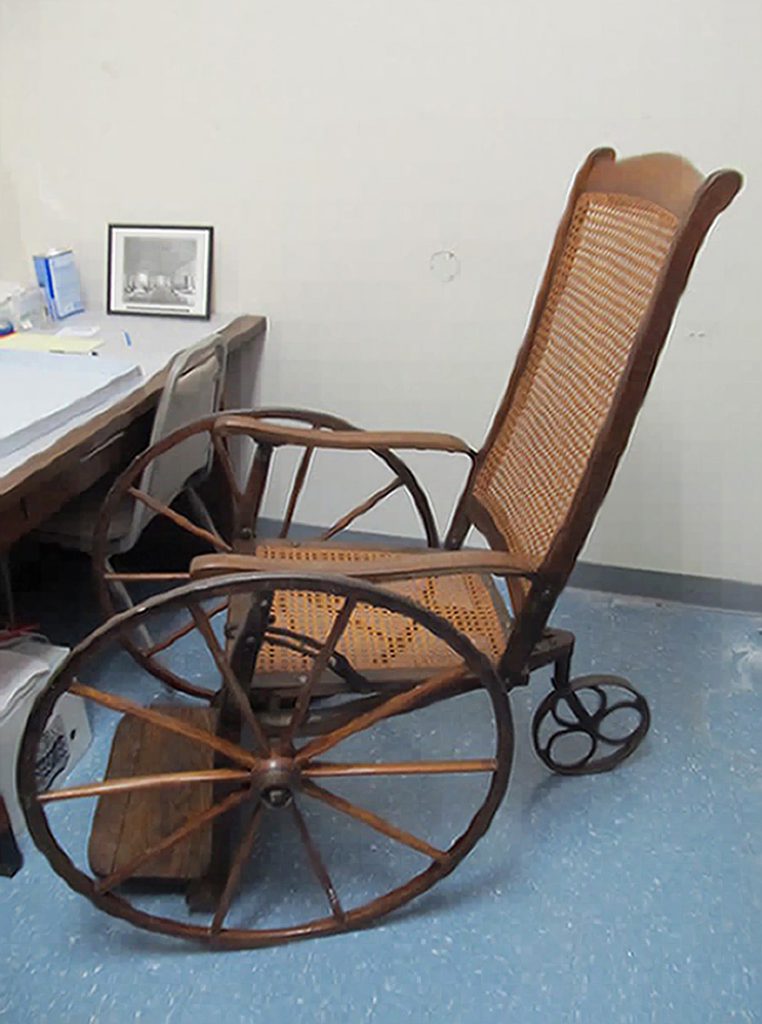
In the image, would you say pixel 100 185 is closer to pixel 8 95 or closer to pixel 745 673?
pixel 8 95

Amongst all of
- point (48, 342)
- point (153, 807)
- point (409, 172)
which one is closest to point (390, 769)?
point (153, 807)

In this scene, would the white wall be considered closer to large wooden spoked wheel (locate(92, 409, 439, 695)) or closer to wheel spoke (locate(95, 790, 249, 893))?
large wooden spoked wheel (locate(92, 409, 439, 695))

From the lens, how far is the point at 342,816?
152 centimetres

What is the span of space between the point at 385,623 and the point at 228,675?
36 centimetres

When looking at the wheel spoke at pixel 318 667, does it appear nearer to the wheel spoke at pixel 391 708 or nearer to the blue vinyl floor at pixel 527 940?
the wheel spoke at pixel 391 708

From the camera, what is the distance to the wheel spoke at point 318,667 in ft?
3.48

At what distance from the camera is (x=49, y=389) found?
148 cm

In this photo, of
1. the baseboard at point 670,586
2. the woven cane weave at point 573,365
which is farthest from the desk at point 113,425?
the baseboard at point 670,586

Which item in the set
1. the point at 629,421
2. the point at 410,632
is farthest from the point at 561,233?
the point at 410,632

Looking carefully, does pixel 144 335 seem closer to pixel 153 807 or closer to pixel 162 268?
pixel 162 268

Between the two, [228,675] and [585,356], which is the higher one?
[585,356]

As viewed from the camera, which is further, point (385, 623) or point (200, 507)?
point (200, 507)

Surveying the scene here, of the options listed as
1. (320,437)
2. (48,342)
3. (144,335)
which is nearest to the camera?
(320,437)

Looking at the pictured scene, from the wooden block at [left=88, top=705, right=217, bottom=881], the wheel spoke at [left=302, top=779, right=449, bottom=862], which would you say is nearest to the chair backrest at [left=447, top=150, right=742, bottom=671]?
the wheel spoke at [left=302, top=779, right=449, bottom=862]
